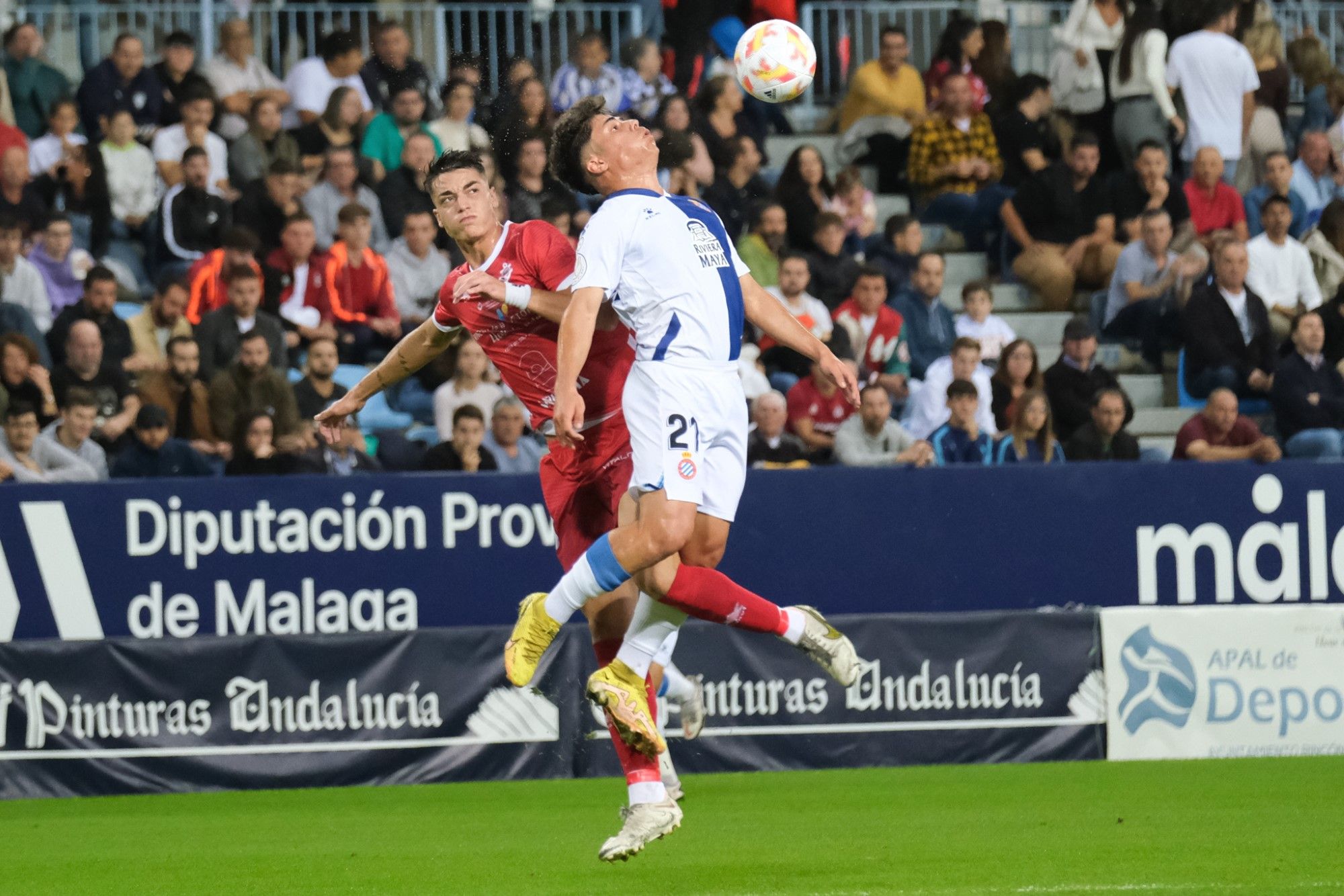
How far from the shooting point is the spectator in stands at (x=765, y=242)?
14562mm

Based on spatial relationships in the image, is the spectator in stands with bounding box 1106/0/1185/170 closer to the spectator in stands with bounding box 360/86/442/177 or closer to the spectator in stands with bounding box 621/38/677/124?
the spectator in stands with bounding box 621/38/677/124

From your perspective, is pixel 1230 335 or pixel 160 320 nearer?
pixel 160 320

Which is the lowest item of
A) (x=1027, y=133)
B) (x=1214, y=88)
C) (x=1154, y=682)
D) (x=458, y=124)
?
(x=1154, y=682)

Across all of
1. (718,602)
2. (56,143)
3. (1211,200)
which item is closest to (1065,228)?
(1211,200)

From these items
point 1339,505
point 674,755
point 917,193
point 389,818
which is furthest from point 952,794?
point 917,193

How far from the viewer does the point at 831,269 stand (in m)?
14.8

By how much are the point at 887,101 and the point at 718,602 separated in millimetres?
10125

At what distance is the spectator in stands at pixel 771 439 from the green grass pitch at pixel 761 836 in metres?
2.59

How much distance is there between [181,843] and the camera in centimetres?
869

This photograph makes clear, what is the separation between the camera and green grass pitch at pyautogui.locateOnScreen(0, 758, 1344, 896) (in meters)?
6.96

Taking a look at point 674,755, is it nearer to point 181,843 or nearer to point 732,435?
point 181,843

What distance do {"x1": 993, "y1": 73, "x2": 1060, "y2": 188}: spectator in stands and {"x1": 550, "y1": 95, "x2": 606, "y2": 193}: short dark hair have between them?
9.39m

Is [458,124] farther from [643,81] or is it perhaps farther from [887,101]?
[887,101]

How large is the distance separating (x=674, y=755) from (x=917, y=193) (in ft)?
22.8
